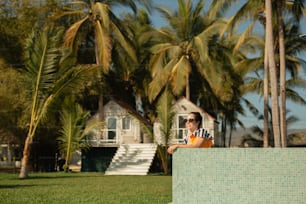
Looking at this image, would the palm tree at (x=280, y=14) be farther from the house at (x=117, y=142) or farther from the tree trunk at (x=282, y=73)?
the house at (x=117, y=142)

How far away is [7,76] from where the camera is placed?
2562cm

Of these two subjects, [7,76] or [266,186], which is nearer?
[266,186]

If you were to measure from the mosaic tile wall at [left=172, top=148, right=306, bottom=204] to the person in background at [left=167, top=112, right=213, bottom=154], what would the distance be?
100 mm

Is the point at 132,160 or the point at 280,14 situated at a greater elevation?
the point at 280,14

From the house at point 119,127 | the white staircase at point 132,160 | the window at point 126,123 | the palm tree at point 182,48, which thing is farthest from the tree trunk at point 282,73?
the window at point 126,123

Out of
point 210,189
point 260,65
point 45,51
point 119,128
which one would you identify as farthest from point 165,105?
point 210,189

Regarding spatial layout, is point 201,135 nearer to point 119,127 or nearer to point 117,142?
point 117,142

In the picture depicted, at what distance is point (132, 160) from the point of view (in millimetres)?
26234

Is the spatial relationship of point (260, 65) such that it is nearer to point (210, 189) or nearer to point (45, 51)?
point (45, 51)

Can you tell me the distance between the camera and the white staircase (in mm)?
24203

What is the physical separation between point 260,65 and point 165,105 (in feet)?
35.7

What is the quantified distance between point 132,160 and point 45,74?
889 cm

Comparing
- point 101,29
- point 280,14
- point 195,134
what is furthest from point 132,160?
point 195,134

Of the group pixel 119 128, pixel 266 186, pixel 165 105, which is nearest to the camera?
pixel 266 186
